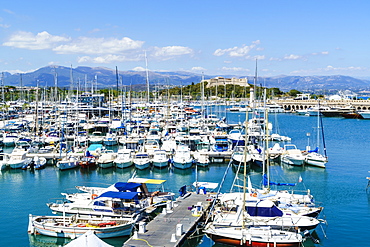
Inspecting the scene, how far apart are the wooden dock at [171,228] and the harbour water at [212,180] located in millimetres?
1493

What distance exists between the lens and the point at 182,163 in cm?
4638

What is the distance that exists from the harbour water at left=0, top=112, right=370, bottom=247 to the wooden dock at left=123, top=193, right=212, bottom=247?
1.49 metres

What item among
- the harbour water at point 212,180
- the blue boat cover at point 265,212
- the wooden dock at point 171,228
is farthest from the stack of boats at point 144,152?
the blue boat cover at point 265,212

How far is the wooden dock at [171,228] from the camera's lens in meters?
22.7

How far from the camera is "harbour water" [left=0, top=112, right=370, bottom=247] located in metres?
27.0

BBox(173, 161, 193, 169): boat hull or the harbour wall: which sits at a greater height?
the harbour wall

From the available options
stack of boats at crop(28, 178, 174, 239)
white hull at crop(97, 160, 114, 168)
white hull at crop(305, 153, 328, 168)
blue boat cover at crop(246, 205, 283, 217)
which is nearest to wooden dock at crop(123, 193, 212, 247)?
stack of boats at crop(28, 178, 174, 239)

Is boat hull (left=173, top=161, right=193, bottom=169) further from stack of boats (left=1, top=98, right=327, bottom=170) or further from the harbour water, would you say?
the harbour water

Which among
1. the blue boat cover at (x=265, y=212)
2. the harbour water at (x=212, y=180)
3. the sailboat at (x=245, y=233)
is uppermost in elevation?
the blue boat cover at (x=265, y=212)

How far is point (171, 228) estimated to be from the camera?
24938mm

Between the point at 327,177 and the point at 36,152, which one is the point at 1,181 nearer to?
the point at 36,152

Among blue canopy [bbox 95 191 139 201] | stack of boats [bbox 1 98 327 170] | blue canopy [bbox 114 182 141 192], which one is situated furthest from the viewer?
stack of boats [bbox 1 98 327 170]

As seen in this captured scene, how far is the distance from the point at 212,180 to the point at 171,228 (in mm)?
17973

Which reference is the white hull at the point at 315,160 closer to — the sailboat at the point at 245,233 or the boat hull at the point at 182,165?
the boat hull at the point at 182,165
